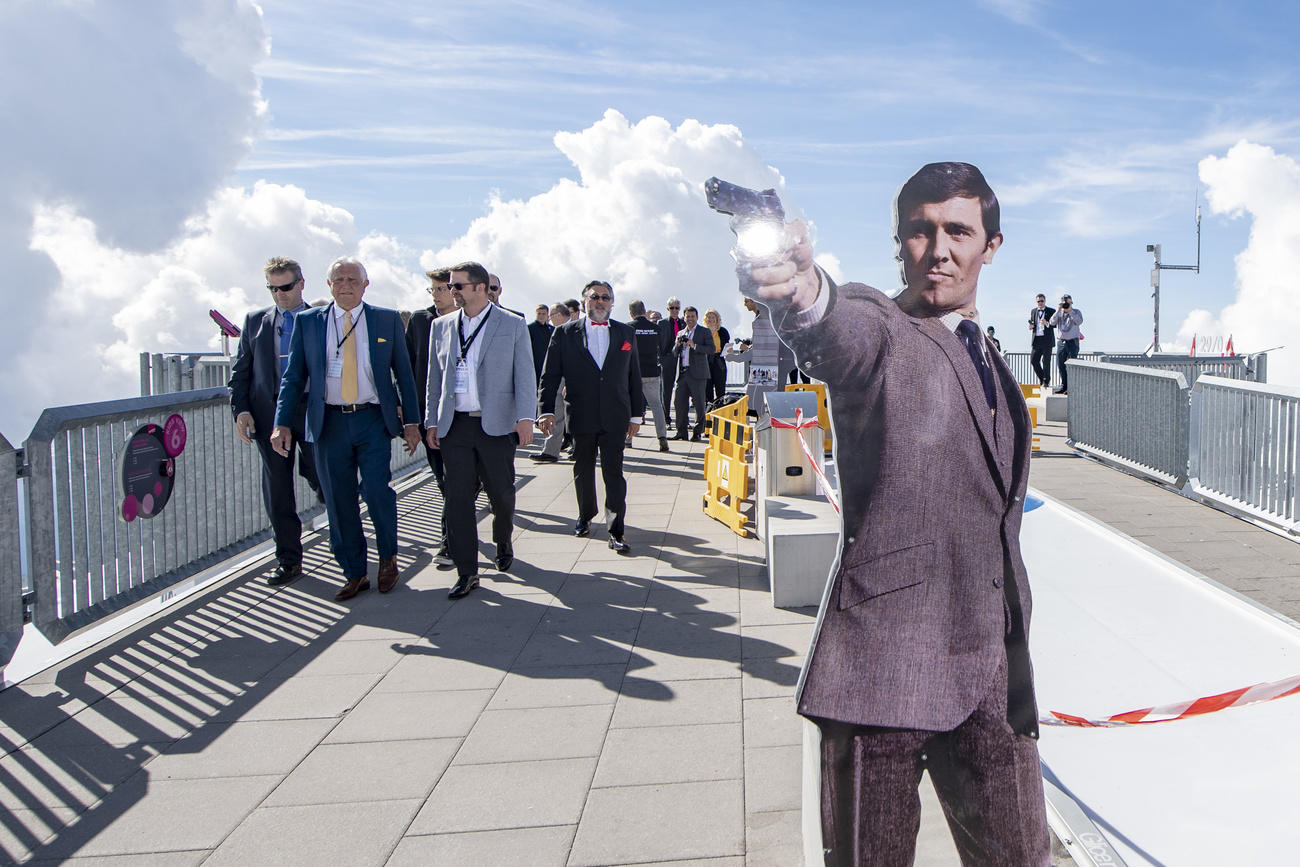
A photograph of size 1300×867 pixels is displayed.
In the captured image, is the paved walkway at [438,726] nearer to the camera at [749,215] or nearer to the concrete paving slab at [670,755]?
the concrete paving slab at [670,755]

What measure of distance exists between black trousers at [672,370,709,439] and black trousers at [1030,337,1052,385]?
9115 millimetres

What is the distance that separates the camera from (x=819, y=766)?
8.06 feet

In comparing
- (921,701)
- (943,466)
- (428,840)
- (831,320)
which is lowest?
(428,840)

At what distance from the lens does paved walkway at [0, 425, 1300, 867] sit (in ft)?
11.4

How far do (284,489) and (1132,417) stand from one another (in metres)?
9.49

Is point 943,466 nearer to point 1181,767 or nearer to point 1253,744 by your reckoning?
point 1181,767

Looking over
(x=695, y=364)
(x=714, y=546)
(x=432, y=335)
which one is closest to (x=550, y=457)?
(x=695, y=364)

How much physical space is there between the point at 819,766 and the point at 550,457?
36.9ft

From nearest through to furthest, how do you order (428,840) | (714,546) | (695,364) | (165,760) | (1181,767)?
1. (428,840)
2. (1181,767)
3. (165,760)
4. (714,546)
5. (695,364)

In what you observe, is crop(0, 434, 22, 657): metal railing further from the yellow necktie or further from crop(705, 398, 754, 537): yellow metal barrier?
crop(705, 398, 754, 537): yellow metal barrier

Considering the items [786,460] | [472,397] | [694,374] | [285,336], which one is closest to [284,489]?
[285,336]

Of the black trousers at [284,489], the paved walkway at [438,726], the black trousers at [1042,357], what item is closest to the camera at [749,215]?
the paved walkway at [438,726]

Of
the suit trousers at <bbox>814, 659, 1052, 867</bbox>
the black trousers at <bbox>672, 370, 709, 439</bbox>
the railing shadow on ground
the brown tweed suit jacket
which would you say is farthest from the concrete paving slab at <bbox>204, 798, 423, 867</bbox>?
the black trousers at <bbox>672, 370, 709, 439</bbox>

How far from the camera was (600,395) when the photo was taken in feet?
25.2
